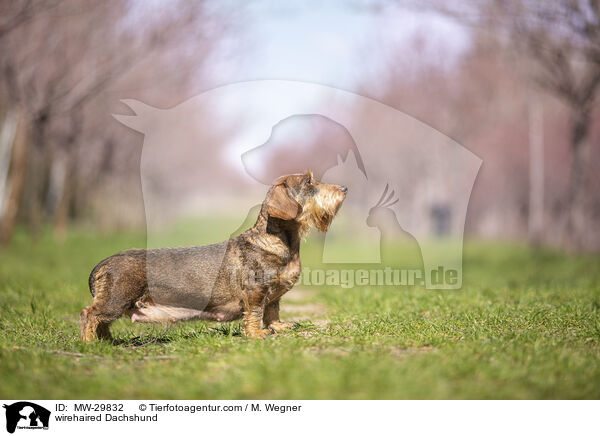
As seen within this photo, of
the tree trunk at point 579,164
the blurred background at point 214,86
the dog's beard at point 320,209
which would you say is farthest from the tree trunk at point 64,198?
the tree trunk at point 579,164

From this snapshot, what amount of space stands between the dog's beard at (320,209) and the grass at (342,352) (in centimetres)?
124

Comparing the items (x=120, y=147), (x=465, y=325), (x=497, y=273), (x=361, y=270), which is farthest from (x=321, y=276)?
(x=120, y=147)

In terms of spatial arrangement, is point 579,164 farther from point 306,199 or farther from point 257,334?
point 257,334

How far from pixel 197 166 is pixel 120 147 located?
1430 centimetres

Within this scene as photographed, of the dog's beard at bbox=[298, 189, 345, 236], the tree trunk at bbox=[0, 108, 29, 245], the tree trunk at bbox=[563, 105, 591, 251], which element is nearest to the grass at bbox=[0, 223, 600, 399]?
the dog's beard at bbox=[298, 189, 345, 236]

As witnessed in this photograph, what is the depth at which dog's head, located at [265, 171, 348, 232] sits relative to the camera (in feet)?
18.5

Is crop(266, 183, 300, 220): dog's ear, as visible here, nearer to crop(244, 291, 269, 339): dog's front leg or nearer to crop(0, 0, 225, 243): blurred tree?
crop(244, 291, 269, 339): dog's front leg

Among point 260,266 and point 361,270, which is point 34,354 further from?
point 361,270

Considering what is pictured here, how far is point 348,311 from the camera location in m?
7.21

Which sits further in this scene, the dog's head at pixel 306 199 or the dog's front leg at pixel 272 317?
the dog's front leg at pixel 272 317

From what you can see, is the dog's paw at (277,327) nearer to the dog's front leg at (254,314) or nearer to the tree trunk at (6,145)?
the dog's front leg at (254,314)

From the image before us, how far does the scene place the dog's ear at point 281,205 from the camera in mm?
5566

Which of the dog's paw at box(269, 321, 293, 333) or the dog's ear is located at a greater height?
the dog's ear
